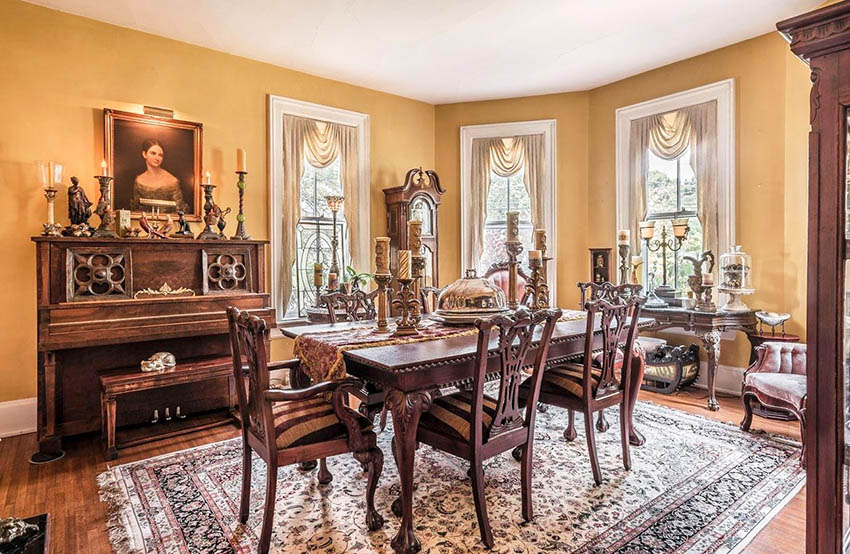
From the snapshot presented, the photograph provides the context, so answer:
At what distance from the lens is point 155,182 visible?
408 cm

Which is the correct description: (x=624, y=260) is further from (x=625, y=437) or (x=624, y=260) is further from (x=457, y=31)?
(x=457, y=31)

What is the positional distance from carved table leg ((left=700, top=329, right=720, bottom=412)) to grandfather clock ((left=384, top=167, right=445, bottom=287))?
9.52 feet

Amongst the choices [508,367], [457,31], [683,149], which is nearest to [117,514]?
[508,367]

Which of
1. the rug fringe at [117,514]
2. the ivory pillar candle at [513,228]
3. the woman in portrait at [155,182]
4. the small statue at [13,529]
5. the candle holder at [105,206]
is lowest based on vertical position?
the rug fringe at [117,514]

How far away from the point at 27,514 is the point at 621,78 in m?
6.16

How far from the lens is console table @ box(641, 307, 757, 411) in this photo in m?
3.95

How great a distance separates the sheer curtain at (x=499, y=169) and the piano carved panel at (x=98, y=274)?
3774 millimetres

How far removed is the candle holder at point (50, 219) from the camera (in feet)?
10.7

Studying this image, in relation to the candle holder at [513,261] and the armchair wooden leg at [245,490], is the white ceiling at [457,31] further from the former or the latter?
the armchair wooden leg at [245,490]

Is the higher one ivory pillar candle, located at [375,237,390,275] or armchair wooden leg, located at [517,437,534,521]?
ivory pillar candle, located at [375,237,390,275]

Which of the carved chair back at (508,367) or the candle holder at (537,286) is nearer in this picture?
Result: the carved chair back at (508,367)

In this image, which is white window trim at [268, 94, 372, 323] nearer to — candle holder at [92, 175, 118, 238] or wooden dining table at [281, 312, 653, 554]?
candle holder at [92, 175, 118, 238]

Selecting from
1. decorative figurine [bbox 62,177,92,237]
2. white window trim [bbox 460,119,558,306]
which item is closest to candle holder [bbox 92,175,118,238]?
decorative figurine [bbox 62,177,92,237]

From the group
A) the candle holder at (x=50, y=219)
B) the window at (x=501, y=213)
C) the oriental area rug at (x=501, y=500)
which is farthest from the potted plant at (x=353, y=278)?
the candle holder at (x=50, y=219)
